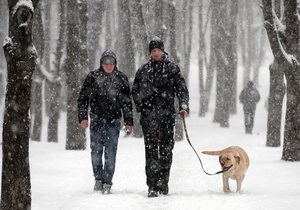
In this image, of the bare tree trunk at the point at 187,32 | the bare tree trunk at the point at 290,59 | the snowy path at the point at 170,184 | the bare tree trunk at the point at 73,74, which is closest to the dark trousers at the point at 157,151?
the snowy path at the point at 170,184

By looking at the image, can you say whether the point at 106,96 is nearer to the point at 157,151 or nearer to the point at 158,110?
the point at 158,110

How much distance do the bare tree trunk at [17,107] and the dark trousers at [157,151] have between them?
6.93ft

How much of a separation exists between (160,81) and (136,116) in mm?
12439

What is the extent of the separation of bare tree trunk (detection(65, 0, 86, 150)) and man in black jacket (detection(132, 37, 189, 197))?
22.7ft

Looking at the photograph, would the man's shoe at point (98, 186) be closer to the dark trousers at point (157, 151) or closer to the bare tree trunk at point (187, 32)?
the dark trousers at point (157, 151)

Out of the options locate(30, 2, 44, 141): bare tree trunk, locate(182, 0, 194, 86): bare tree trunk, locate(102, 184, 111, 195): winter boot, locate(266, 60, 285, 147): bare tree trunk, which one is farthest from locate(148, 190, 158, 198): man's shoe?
locate(182, 0, 194, 86): bare tree trunk

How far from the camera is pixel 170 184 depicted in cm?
866

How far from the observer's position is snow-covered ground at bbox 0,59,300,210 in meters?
6.70

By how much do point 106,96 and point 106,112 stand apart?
0.23 meters

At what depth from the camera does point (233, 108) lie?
3167cm

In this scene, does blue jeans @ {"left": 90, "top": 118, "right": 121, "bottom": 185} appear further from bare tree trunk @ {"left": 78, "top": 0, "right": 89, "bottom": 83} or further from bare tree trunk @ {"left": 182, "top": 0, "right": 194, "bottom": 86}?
bare tree trunk @ {"left": 182, "top": 0, "right": 194, "bottom": 86}

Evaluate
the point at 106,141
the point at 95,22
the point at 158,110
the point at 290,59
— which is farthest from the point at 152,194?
the point at 95,22

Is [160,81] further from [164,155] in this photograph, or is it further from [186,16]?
[186,16]

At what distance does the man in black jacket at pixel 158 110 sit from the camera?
7.39m
